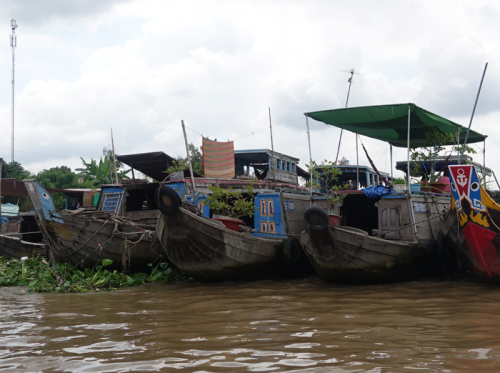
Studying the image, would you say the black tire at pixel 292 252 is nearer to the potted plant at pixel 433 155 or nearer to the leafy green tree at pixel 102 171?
the potted plant at pixel 433 155

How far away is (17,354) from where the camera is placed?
11.7ft

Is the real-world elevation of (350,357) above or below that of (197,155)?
below

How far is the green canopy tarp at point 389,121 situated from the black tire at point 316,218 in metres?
2.53

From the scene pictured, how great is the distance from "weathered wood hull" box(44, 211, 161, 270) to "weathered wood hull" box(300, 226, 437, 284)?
10.8ft

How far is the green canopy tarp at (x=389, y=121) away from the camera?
838 cm

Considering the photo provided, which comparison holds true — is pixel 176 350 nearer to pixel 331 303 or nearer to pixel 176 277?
pixel 331 303

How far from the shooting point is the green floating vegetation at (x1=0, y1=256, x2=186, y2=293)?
766cm

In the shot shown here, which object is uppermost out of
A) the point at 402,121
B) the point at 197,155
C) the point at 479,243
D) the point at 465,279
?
the point at 197,155

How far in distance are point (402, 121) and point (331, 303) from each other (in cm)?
496

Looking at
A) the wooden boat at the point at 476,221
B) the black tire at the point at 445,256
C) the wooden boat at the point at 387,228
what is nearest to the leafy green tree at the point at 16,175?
the wooden boat at the point at 387,228

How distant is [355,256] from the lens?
23.7 feet

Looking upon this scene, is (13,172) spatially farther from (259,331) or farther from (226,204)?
(259,331)

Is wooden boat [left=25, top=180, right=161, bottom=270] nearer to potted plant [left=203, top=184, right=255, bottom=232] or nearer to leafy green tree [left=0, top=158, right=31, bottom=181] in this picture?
potted plant [left=203, top=184, right=255, bottom=232]

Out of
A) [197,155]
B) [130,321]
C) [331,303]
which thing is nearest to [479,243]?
[331,303]
